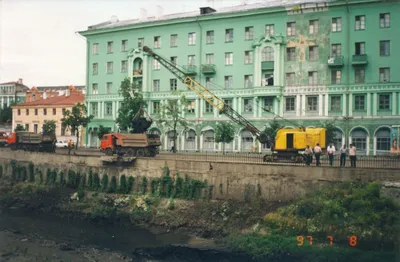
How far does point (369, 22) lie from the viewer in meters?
53.1

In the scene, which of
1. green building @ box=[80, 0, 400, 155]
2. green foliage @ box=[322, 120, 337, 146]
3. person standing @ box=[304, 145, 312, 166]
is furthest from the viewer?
green building @ box=[80, 0, 400, 155]

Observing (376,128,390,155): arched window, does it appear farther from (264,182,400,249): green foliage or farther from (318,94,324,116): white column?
(264,182,400,249): green foliage

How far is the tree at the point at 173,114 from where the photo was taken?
5838 cm

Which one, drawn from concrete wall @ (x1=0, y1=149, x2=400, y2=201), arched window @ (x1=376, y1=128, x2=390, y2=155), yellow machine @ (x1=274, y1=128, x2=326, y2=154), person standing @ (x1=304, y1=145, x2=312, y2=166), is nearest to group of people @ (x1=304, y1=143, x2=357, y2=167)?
person standing @ (x1=304, y1=145, x2=312, y2=166)

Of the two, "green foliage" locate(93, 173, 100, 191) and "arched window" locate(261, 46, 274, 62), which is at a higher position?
"arched window" locate(261, 46, 274, 62)

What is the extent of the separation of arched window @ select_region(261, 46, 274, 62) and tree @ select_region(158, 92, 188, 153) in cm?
1138

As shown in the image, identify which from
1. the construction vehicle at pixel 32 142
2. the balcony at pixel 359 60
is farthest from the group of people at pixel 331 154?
the construction vehicle at pixel 32 142

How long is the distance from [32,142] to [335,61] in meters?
38.3

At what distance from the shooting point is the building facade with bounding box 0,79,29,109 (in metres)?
107

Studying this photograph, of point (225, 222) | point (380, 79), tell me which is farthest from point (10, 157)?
point (380, 79)

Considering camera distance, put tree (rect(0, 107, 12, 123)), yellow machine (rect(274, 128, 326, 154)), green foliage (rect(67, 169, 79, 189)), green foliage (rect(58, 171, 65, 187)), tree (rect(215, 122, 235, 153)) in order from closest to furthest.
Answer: yellow machine (rect(274, 128, 326, 154))
green foliage (rect(67, 169, 79, 189))
green foliage (rect(58, 171, 65, 187))
tree (rect(215, 122, 235, 153))
tree (rect(0, 107, 12, 123))

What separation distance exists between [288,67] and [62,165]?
2948 centimetres

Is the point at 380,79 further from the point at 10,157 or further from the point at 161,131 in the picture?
the point at 10,157

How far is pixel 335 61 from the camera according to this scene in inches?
2136
